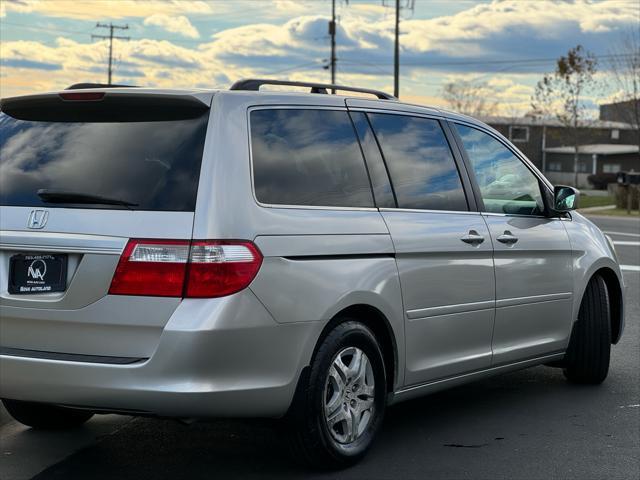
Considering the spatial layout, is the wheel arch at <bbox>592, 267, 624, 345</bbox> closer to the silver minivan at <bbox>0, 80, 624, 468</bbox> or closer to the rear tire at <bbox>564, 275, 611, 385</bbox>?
the rear tire at <bbox>564, 275, 611, 385</bbox>

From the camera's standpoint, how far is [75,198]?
4668 mm

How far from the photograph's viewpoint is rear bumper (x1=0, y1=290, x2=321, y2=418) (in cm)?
439

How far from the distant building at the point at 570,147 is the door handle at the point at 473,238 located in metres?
77.6

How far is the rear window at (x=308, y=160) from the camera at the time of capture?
4836 millimetres

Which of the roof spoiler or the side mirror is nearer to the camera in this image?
the roof spoiler

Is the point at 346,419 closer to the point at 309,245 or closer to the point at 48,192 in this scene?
the point at 309,245

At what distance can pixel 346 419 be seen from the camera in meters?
5.11

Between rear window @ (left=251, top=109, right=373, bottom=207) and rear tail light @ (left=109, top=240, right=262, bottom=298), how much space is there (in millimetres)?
394

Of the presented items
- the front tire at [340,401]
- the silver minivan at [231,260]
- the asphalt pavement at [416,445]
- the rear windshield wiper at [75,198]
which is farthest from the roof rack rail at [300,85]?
the asphalt pavement at [416,445]

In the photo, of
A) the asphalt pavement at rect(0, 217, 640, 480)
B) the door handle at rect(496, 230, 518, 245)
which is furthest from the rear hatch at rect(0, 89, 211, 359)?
the door handle at rect(496, 230, 518, 245)

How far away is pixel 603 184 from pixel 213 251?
7102 cm

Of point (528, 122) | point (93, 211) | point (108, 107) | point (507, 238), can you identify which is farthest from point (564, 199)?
point (528, 122)

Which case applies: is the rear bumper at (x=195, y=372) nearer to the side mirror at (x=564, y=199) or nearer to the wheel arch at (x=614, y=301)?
the side mirror at (x=564, y=199)

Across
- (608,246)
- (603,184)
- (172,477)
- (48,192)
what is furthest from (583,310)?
(603,184)
